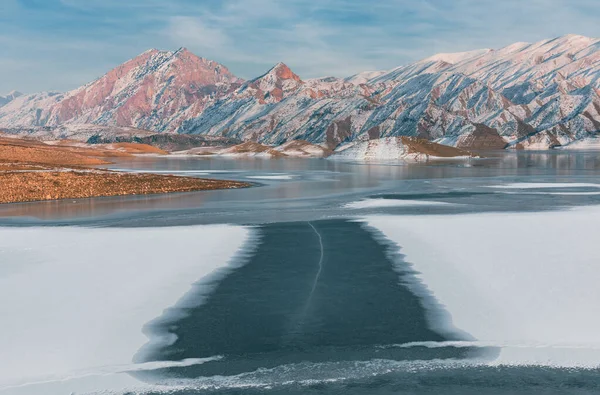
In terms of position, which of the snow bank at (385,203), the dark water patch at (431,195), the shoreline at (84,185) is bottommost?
the snow bank at (385,203)

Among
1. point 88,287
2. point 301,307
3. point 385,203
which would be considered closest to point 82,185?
point 385,203

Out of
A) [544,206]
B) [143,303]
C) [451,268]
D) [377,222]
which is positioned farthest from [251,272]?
[544,206]

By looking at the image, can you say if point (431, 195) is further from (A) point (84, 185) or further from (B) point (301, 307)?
(B) point (301, 307)

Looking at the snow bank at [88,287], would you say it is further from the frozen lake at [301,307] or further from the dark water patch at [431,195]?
the dark water patch at [431,195]

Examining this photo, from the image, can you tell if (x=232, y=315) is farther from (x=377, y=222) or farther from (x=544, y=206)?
(x=544, y=206)

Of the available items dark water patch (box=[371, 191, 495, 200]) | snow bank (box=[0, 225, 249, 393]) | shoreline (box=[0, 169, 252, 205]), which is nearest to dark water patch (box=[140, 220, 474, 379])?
snow bank (box=[0, 225, 249, 393])

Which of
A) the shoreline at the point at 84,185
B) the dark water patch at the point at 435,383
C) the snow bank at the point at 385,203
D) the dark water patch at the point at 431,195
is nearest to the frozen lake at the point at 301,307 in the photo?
the dark water patch at the point at 435,383
